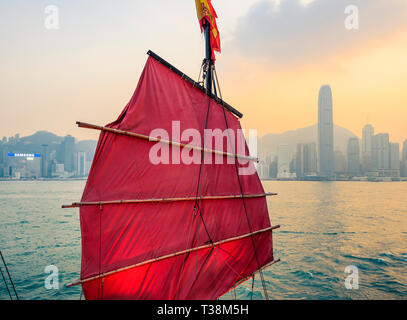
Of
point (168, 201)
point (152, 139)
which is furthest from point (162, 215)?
point (152, 139)

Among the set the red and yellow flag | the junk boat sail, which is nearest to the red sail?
the junk boat sail

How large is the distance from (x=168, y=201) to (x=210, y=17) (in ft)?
19.2

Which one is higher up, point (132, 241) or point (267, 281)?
point (132, 241)

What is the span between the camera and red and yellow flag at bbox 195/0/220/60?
7.63 m

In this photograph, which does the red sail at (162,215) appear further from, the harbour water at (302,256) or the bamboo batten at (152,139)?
the harbour water at (302,256)

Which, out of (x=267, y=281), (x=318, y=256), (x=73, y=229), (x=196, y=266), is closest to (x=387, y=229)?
(x=318, y=256)

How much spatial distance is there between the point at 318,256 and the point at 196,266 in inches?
569

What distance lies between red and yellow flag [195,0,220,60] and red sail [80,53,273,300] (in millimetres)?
2102

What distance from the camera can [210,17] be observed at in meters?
7.86

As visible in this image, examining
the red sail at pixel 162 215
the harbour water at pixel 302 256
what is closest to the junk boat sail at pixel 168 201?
the red sail at pixel 162 215

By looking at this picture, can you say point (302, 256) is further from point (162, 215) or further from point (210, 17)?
point (210, 17)

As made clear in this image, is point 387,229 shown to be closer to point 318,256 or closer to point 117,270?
point 318,256

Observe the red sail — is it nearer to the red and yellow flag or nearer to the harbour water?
the red and yellow flag

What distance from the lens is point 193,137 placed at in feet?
23.1
